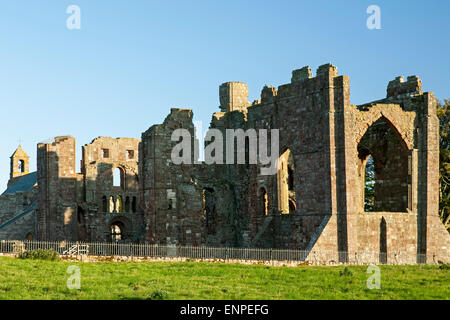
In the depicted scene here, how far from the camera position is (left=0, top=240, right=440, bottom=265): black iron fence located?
88.7 ft

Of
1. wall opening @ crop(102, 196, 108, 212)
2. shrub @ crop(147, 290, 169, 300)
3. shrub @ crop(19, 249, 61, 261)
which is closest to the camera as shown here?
shrub @ crop(147, 290, 169, 300)

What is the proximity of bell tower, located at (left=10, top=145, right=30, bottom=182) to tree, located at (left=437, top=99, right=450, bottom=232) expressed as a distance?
46.9 meters

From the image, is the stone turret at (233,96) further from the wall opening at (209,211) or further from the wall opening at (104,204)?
the wall opening at (104,204)

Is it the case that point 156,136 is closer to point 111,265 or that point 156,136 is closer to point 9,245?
point 9,245

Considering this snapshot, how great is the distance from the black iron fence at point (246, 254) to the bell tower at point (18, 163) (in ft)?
138

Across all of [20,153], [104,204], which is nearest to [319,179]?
[104,204]

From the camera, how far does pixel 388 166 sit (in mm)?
33125

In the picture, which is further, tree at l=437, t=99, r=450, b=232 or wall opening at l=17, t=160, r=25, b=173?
wall opening at l=17, t=160, r=25, b=173

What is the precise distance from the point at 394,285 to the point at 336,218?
904cm

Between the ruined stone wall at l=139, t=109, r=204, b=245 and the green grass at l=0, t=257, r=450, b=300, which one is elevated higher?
the ruined stone wall at l=139, t=109, r=204, b=245

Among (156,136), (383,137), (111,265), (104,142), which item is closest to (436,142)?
(383,137)

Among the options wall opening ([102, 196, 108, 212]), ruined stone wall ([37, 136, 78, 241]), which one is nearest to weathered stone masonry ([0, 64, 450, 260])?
ruined stone wall ([37, 136, 78, 241])

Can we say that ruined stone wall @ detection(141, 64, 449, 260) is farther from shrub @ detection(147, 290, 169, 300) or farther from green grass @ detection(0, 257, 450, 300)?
shrub @ detection(147, 290, 169, 300)

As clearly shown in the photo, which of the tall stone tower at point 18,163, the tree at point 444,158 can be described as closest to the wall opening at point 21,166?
the tall stone tower at point 18,163
